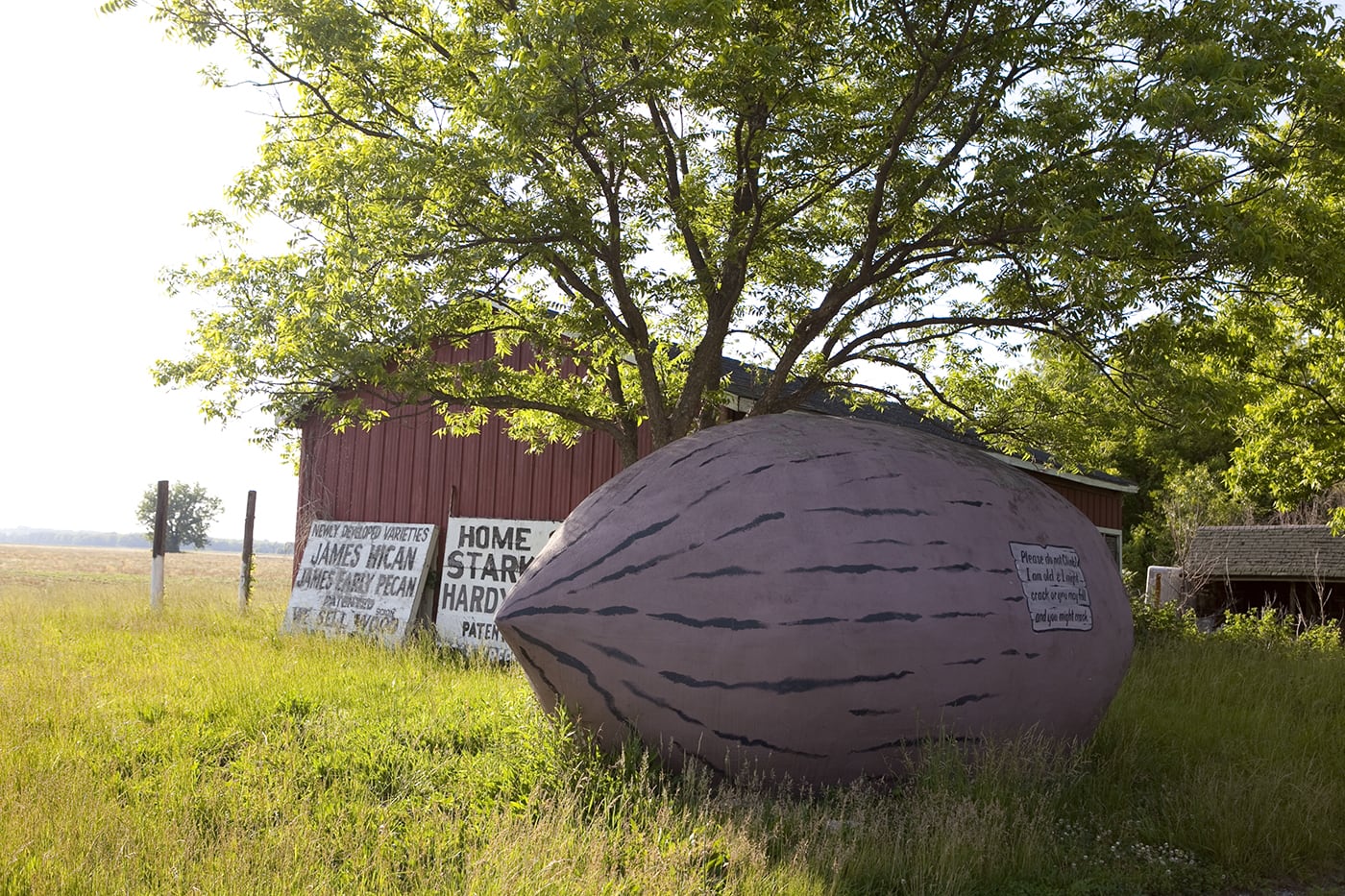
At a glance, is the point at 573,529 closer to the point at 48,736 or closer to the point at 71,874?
the point at 71,874

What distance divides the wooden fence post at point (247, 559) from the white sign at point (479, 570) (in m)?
4.07

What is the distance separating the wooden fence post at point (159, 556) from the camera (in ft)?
47.0

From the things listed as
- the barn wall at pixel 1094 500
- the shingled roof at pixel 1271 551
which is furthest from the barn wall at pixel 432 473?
the shingled roof at pixel 1271 551

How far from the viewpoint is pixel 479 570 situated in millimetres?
12125

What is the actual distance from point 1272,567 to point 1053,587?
20.6 meters

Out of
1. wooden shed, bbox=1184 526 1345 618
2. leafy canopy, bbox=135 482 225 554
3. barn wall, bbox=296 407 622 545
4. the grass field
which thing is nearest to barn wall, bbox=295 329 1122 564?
barn wall, bbox=296 407 622 545

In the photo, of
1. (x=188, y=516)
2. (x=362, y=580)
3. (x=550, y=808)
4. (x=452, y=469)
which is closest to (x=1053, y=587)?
(x=550, y=808)

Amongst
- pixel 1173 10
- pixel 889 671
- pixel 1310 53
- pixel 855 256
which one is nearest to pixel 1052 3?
pixel 1173 10

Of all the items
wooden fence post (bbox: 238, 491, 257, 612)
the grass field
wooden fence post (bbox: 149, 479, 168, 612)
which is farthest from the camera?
wooden fence post (bbox: 238, 491, 257, 612)

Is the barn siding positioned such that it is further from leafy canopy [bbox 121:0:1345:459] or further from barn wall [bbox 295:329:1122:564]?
leafy canopy [bbox 121:0:1345:459]

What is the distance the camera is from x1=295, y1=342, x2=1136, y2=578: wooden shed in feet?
38.9

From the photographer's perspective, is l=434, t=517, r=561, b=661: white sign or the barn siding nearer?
l=434, t=517, r=561, b=661: white sign

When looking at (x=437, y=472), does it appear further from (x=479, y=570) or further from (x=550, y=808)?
(x=550, y=808)

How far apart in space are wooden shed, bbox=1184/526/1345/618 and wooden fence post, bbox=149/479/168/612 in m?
19.0
